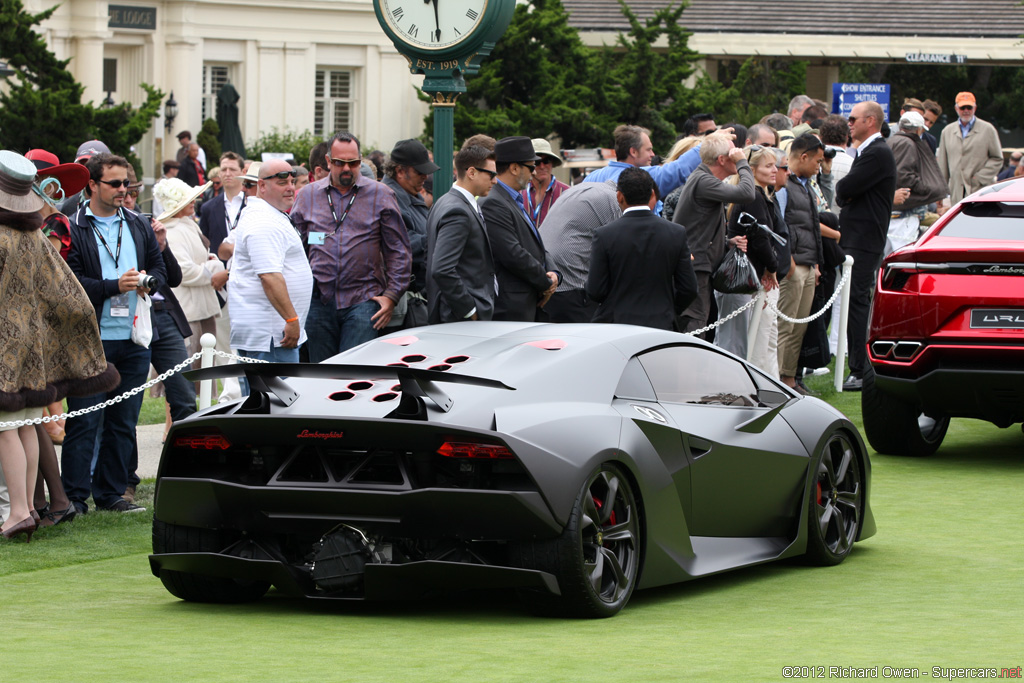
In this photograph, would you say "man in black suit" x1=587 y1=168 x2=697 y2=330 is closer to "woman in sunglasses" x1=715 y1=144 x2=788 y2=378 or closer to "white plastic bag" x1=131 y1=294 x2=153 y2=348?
"woman in sunglasses" x1=715 y1=144 x2=788 y2=378

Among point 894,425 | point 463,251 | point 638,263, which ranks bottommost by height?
point 894,425

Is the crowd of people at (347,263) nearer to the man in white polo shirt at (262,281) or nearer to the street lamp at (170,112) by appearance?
the man in white polo shirt at (262,281)

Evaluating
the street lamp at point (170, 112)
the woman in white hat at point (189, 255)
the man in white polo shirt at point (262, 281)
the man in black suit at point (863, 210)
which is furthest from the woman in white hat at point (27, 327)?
the street lamp at point (170, 112)

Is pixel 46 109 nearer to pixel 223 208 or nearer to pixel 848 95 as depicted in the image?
pixel 223 208

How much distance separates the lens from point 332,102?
47.9 metres

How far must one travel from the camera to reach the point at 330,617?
6973mm

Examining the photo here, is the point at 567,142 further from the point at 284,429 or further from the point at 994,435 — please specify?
the point at 284,429

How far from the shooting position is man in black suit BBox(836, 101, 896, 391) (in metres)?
15.3

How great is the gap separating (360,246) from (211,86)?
1420 inches

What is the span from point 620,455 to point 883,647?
135cm

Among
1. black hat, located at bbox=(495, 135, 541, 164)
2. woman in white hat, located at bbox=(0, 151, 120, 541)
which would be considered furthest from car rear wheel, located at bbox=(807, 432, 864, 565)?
woman in white hat, located at bbox=(0, 151, 120, 541)

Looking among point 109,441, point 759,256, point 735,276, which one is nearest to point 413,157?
point 735,276

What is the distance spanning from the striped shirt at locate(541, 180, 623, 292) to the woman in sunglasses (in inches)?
63.4

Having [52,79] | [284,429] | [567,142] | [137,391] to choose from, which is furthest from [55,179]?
[567,142]
